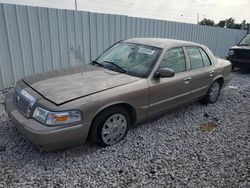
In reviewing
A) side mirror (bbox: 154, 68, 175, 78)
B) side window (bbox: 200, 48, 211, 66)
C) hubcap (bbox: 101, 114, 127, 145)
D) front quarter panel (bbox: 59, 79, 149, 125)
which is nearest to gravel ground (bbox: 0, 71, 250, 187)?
hubcap (bbox: 101, 114, 127, 145)

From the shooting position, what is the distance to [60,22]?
588 cm

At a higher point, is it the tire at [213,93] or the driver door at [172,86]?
the driver door at [172,86]

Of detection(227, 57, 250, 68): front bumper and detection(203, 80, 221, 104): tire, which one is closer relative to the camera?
detection(203, 80, 221, 104): tire

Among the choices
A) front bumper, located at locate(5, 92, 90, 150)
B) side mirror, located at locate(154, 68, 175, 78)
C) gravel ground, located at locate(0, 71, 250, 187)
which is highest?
side mirror, located at locate(154, 68, 175, 78)

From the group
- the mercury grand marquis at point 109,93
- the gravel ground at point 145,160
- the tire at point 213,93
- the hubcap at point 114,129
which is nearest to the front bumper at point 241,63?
the tire at point 213,93

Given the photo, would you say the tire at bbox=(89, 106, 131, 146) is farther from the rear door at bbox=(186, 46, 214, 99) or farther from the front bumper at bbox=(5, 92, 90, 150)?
the rear door at bbox=(186, 46, 214, 99)

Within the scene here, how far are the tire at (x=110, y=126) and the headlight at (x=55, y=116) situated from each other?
0.35 m

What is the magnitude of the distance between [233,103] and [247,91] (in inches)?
60.3

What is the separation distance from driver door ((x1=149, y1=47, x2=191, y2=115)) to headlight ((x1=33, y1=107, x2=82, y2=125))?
4.38 ft

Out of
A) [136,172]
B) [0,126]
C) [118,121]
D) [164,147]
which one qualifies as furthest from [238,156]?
[0,126]

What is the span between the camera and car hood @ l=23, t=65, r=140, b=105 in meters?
2.75

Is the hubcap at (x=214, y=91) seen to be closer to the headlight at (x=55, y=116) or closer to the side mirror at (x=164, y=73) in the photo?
the side mirror at (x=164, y=73)

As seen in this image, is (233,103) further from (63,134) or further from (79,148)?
(63,134)

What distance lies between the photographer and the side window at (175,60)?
3.71m
